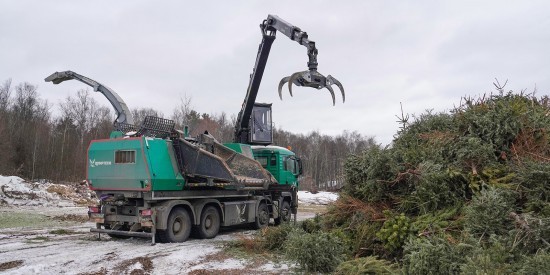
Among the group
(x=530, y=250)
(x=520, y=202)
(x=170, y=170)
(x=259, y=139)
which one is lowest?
(x=530, y=250)

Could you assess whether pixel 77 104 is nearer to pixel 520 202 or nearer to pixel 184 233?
pixel 184 233

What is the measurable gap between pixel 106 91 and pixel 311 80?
23.1 ft

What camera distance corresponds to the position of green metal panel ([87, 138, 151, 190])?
34.8ft

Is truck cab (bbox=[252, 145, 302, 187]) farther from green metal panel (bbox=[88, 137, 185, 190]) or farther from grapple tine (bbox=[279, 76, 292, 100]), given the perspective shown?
grapple tine (bbox=[279, 76, 292, 100])

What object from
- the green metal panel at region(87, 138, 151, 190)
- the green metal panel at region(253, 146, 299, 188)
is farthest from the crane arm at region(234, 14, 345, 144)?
the green metal panel at region(87, 138, 151, 190)

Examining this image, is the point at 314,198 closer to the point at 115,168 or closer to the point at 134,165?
the point at 115,168

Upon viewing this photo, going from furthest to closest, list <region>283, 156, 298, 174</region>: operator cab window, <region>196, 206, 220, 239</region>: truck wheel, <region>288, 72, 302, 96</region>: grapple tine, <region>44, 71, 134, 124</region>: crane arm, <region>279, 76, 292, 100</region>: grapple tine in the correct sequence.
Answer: <region>283, 156, 298, 174</region>: operator cab window → <region>44, 71, 134, 124</region>: crane arm → <region>196, 206, 220, 239</region>: truck wheel → <region>279, 76, 292, 100</region>: grapple tine → <region>288, 72, 302, 96</region>: grapple tine

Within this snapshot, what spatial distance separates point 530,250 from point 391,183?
2.89 m

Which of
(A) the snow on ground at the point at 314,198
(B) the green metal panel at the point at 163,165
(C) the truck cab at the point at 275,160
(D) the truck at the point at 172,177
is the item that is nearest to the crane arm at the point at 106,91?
(D) the truck at the point at 172,177

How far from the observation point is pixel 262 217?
14.7 metres

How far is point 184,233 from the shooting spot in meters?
11.5

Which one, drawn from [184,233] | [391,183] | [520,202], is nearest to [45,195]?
[184,233]

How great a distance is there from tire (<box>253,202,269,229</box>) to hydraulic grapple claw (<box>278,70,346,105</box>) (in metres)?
4.92

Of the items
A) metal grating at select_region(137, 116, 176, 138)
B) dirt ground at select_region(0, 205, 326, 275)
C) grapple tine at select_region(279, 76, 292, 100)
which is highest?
grapple tine at select_region(279, 76, 292, 100)
